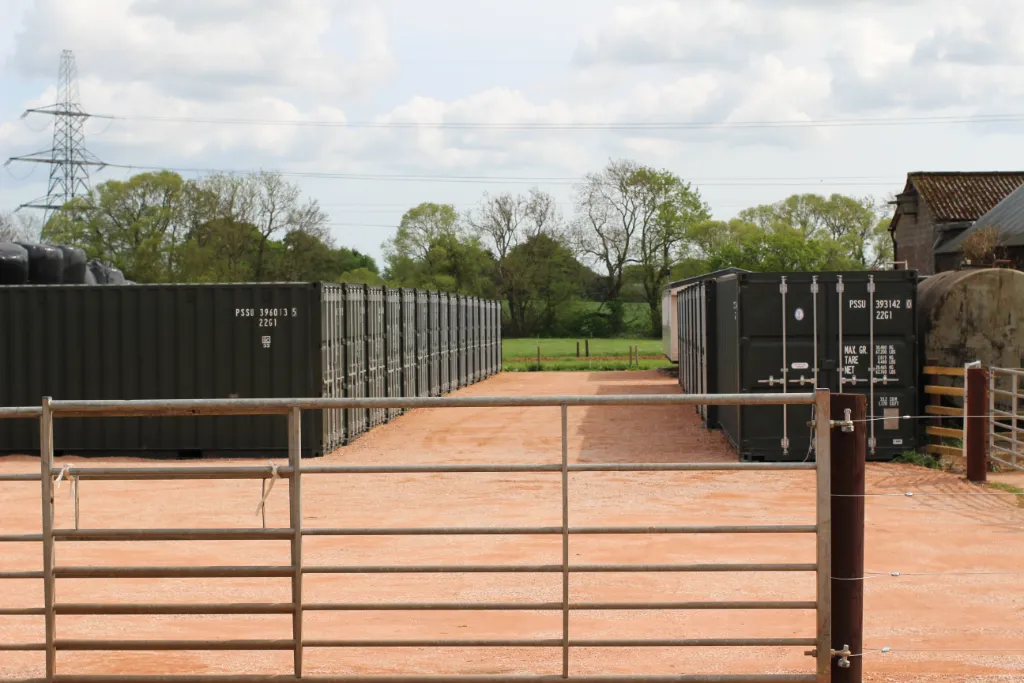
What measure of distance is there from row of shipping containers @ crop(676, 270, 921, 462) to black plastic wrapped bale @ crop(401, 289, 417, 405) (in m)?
10.3

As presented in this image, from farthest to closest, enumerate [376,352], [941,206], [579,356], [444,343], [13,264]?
[579,356], [941,206], [444,343], [376,352], [13,264]

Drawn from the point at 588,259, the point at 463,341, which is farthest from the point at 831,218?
the point at 463,341

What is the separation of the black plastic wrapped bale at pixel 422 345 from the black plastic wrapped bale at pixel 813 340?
477 inches

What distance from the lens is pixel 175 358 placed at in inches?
773

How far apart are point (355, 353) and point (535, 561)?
36.6 ft

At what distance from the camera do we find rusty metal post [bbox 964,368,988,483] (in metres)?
15.7

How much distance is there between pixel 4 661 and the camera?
7.87m

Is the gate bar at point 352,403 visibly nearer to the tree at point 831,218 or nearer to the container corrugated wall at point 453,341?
the container corrugated wall at point 453,341

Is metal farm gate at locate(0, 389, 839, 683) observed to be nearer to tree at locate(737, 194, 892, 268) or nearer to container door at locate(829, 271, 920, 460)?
container door at locate(829, 271, 920, 460)

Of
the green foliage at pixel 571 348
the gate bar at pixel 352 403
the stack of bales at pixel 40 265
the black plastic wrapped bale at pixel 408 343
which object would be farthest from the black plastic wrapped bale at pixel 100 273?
the green foliage at pixel 571 348

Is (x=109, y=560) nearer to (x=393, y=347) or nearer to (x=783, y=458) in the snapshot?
(x=783, y=458)

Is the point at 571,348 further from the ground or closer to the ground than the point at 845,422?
closer to the ground

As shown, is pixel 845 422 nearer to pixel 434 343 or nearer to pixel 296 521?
pixel 296 521

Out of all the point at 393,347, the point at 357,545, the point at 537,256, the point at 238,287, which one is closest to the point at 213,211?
the point at 537,256
